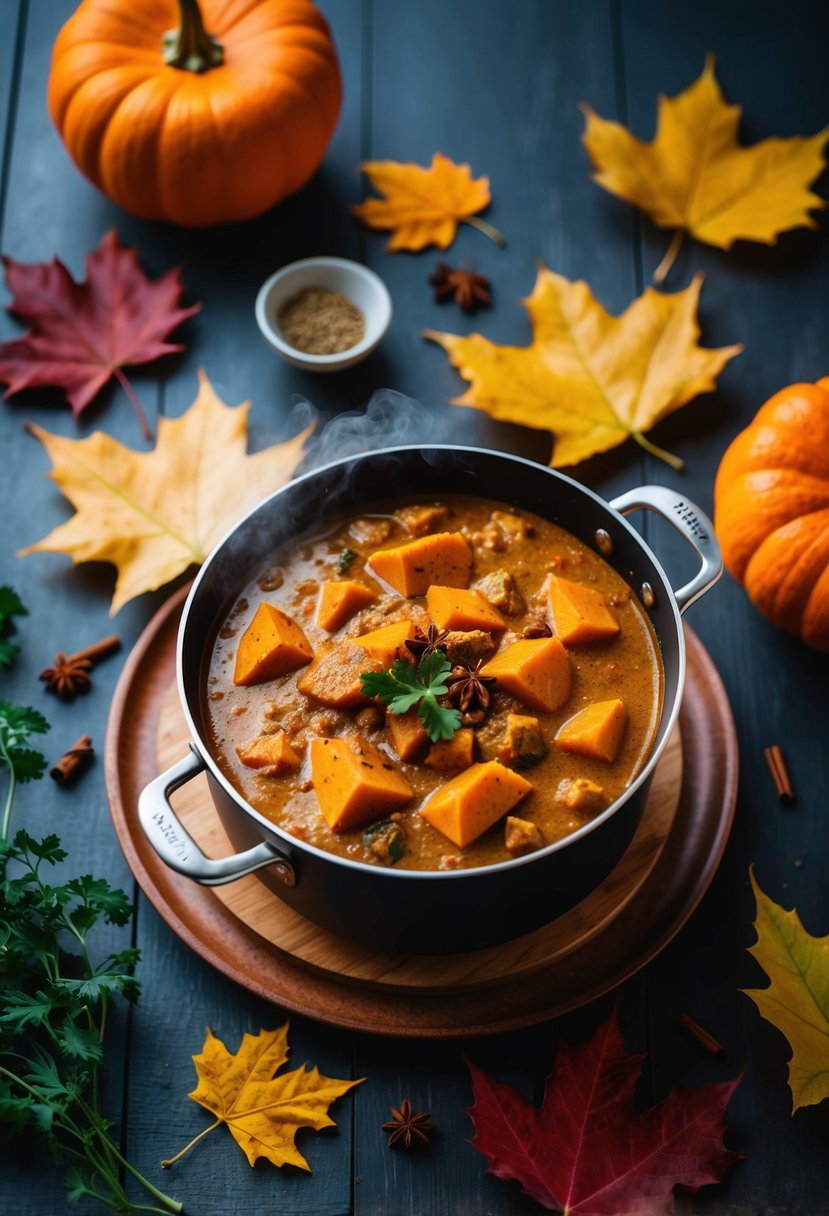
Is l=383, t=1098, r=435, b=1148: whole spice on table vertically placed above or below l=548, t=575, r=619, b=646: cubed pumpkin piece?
below

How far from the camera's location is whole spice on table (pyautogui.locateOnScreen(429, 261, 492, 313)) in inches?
161

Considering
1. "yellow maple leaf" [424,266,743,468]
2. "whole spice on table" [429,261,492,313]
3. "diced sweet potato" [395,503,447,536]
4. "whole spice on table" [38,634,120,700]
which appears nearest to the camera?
"diced sweet potato" [395,503,447,536]

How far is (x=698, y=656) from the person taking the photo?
3.37 metres

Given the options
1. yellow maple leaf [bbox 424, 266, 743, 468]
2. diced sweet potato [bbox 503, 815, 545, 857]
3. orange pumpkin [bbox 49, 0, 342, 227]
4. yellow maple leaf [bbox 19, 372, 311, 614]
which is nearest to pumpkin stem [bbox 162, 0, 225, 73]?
orange pumpkin [bbox 49, 0, 342, 227]

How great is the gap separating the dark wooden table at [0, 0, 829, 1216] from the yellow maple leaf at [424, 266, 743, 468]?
0.36 feet

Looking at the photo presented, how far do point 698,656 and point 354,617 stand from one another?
3.28 ft

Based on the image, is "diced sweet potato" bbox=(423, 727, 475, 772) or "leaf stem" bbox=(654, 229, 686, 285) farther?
"leaf stem" bbox=(654, 229, 686, 285)

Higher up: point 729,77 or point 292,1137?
point 729,77

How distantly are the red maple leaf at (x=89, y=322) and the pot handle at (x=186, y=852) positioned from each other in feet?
5.36

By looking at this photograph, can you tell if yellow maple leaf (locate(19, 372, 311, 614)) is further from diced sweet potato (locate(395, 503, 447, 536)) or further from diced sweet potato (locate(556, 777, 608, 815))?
diced sweet potato (locate(556, 777, 608, 815))

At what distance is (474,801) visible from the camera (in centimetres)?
266

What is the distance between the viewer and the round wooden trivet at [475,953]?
288 cm

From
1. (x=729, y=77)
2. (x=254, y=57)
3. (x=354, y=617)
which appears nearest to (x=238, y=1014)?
(x=354, y=617)

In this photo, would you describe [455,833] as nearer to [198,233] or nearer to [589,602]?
[589,602]
